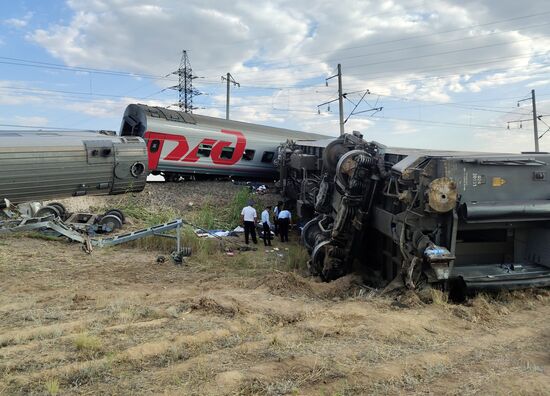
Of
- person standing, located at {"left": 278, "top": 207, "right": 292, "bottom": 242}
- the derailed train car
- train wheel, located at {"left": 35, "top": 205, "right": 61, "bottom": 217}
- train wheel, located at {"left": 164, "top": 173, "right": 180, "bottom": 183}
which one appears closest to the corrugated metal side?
train wheel, located at {"left": 35, "top": 205, "right": 61, "bottom": 217}

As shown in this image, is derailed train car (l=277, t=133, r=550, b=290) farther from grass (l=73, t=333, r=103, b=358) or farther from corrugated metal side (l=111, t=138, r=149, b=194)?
corrugated metal side (l=111, t=138, r=149, b=194)

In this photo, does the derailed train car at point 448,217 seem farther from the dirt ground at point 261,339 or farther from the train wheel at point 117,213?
the train wheel at point 117,213

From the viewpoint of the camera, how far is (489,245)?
739 cm

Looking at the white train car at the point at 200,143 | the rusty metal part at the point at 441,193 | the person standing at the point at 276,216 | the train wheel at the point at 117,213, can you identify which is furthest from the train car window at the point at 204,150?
the rusty metal part at the point at 441,193

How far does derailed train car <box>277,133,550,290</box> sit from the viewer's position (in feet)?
21.6

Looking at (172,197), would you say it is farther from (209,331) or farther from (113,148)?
(209,331)

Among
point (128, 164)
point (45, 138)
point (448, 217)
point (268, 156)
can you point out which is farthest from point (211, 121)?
point (448, 217)

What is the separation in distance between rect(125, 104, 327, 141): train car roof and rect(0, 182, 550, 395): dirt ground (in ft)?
30.4

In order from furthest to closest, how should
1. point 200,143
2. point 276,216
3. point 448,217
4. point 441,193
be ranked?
point 200,143, point 276,216, point 448,217, point 441,193

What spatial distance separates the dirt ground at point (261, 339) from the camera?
3480mm

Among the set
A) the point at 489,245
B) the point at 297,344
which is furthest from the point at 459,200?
the point at 297,344

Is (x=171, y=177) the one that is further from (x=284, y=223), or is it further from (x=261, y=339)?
(x=261, y=339)

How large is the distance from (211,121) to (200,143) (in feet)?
4.00

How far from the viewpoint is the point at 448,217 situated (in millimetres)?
6719
